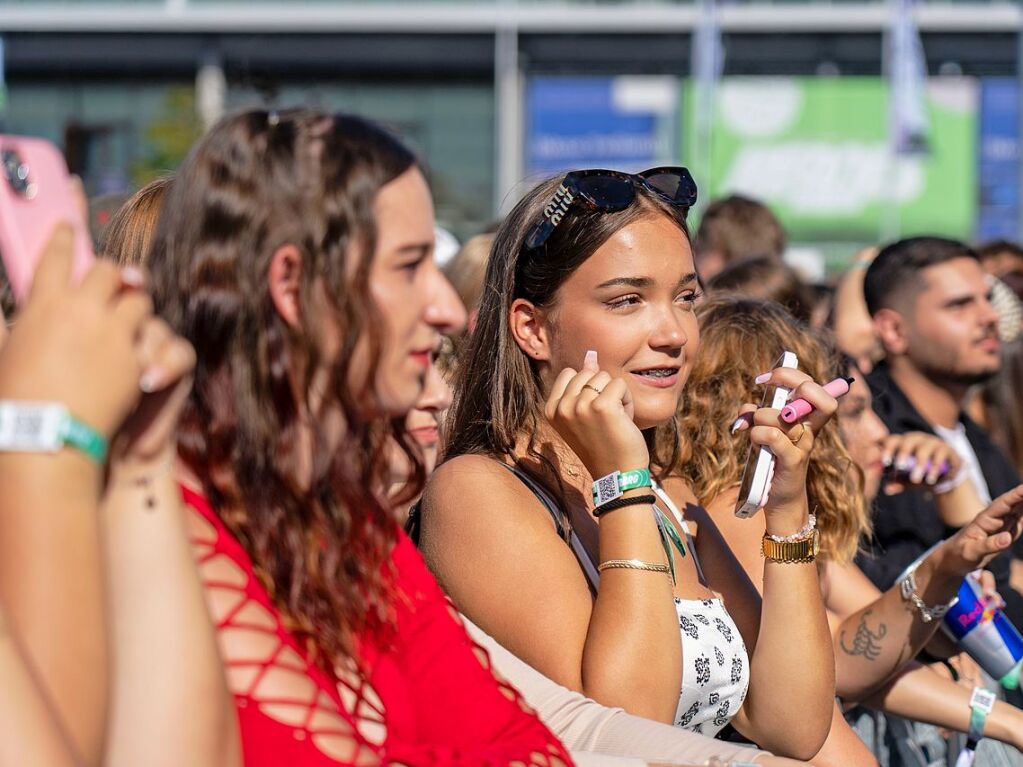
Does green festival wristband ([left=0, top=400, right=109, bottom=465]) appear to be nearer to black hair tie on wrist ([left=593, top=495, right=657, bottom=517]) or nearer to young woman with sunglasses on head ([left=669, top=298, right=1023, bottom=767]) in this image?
black hair tie on wrist ([left=593, top=495, right=657, bottom=517])

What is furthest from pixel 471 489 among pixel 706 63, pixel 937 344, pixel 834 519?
pixel 706 63

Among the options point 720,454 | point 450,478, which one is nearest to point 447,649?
point 450,478

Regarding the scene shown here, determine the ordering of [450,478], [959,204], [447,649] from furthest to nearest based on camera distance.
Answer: [959,204]
[450,478]
[447,649]

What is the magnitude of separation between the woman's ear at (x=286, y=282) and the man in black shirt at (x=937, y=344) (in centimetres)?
371

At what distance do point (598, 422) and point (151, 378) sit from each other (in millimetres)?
1246

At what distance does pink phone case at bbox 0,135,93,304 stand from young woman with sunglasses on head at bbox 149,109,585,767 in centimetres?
22

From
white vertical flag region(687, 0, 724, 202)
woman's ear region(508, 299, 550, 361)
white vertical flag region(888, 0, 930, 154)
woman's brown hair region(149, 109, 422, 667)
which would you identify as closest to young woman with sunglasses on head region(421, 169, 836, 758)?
woman's ear region(508, 299, 550, 361)

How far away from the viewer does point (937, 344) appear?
17.5 feet

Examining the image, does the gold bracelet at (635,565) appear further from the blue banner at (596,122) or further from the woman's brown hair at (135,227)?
the blue banner at (596,122)

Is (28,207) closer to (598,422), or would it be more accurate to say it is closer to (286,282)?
(286,282)

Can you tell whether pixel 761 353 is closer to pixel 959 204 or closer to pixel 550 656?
pixel 550 656

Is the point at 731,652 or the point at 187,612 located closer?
the point at 187,612

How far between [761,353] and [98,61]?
99.6ft

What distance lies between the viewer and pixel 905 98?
68.4ft
